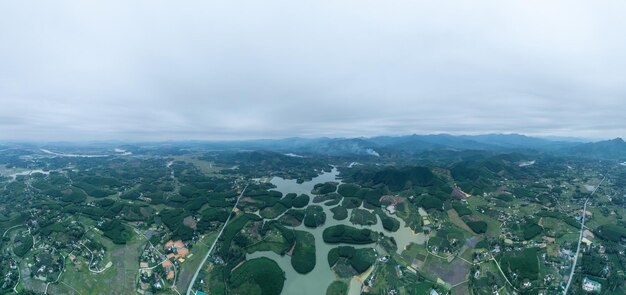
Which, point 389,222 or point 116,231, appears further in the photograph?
point 389,222

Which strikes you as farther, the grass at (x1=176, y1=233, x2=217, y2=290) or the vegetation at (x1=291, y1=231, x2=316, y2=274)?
the vegetation at (x1=291, y1=231, x2=316, y2=274)

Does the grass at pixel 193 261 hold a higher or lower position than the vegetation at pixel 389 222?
lower

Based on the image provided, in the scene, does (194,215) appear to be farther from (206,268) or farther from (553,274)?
(553,274)

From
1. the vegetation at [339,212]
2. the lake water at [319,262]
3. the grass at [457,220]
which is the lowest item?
the lake water at [319,262]

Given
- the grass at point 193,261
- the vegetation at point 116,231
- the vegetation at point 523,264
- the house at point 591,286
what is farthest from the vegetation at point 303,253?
the house at point 591,286

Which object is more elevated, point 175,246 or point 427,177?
point 427,177

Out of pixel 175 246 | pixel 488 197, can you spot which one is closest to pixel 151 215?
pixel 175 246

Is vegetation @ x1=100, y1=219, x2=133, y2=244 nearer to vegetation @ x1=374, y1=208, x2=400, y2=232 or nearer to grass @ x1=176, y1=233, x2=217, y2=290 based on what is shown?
grass @ x1=176, y1=233, x2=217, y2=290

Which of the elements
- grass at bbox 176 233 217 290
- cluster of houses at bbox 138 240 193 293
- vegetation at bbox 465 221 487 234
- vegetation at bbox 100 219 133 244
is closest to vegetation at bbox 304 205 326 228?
grass at bbox 176 233 217 290

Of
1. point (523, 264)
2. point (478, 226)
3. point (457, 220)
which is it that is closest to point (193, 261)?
point (523, 264)

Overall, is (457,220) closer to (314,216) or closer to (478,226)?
(478,226)

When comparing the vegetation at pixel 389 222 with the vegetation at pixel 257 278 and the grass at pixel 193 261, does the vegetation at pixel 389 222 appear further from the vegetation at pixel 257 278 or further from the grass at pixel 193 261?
the grass at pixel 193 261
